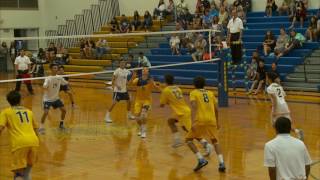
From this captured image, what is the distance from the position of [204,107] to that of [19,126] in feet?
10.8

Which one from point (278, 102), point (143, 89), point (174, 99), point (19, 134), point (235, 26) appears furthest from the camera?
point (235, 26)

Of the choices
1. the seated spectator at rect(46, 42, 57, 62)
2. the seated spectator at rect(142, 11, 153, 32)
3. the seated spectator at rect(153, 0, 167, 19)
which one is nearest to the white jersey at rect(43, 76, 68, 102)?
the seated spectator at rect(46, 42, 57, 62)

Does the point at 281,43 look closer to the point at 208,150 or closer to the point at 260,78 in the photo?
the point at 260,78

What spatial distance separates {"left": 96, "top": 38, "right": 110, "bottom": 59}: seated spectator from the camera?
1100 inches

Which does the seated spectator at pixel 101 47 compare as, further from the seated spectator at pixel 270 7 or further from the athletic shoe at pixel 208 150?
the athletic shoe at pixel 208 150

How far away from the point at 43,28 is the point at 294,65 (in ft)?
Result: 63.7

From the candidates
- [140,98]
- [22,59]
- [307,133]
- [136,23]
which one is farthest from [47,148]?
[136,23]

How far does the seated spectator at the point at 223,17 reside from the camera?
23.9 m

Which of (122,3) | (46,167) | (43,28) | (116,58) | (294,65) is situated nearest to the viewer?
(46,167)

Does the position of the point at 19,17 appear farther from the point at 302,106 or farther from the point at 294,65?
the point at 302,106

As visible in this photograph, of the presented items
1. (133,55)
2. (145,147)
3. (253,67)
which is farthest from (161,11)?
(145,147)

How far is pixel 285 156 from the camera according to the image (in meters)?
5.46

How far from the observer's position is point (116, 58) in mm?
27516

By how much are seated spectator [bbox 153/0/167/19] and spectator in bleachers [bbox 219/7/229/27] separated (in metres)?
4.76
